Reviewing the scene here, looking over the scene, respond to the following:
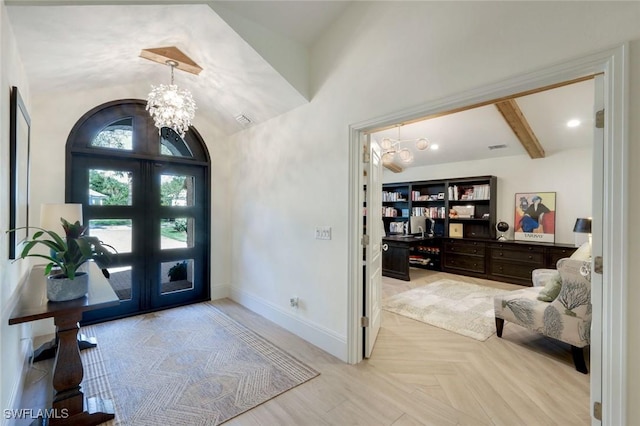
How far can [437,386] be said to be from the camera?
7.49 ft

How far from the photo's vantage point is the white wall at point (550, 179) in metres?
5.02

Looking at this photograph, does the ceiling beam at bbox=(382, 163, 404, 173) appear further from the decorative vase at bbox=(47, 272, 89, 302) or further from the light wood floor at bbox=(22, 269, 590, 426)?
the decorative vase at bbox=(47, 272, 89, 302)

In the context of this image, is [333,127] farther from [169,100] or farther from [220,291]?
[220,291]

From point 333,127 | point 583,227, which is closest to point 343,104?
point 333,127

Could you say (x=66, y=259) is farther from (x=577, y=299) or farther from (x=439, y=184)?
(x=439, y=184)

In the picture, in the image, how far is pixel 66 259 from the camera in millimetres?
1789

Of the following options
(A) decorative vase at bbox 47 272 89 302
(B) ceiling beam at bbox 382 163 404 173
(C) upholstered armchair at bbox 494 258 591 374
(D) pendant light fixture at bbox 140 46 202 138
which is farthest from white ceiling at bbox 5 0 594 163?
(B) ceiling beam at bbox 382 163 404 173

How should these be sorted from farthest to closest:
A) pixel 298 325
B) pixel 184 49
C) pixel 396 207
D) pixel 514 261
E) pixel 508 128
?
pixel 396 207
pixel 514 261
pixel 508 128
pixel 298 325
pixel 184 49

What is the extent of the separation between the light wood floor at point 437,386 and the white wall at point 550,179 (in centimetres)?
315

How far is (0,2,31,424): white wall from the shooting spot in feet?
5.29

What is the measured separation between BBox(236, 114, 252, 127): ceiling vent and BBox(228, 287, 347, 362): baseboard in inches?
94.0

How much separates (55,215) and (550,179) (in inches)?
288

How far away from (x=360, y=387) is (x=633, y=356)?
5.38ft

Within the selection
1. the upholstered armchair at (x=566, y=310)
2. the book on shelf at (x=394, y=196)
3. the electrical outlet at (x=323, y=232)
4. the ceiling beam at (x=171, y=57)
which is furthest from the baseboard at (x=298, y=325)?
the book on shelf at (x=394, y=196)
